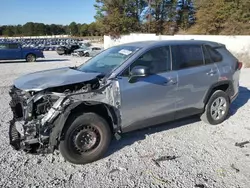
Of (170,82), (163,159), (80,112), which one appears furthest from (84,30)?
(163,159)

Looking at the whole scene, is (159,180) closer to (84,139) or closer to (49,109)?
(84,139)

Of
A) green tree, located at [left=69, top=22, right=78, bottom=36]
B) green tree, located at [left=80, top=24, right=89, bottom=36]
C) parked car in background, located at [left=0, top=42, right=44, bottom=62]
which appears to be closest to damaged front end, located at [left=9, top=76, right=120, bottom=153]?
parked car in background, located at [left=0, top=42, right=44, bottom=62]

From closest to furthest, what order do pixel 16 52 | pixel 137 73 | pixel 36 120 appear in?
pixel 36 120 < pixel 137 73 < pixel 16 52

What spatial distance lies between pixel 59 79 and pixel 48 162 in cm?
125

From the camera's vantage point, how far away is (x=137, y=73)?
383 centimetres

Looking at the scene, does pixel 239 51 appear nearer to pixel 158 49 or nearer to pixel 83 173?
pixel 158 49

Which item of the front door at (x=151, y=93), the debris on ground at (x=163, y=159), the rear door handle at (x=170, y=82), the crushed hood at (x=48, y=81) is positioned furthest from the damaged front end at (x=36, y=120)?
the rear door handle at (x=170, y=82)

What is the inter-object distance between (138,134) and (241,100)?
152 inches

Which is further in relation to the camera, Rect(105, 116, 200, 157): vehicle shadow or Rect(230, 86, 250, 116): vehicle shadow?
Rect(230, 86, 250, 116): vehicle shadow

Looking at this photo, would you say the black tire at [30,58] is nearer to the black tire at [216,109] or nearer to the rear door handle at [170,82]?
the black tire at [216,109]

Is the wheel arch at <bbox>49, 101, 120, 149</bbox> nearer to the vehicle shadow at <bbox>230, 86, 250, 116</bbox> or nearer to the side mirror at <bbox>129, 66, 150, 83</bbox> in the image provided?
the side mirror at <bbox>129, 66, 150, 83</bbox>

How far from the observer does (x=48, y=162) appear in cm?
377

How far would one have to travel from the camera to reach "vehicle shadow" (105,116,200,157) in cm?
429

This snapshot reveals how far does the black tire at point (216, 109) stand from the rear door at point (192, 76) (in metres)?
0.21
